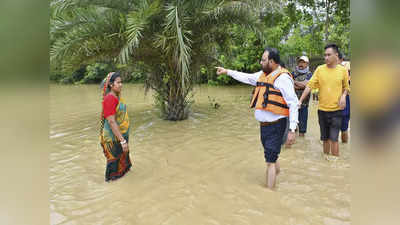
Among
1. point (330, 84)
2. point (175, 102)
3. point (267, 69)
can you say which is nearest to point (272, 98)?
point (267, 69)

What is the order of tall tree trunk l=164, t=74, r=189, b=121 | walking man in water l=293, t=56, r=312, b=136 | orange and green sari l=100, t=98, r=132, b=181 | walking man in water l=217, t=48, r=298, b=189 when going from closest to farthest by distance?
walking man in water l=217, t=48, r=298, b=189 → orange and green sari l=100, t=98, r=132, b=181 → walking man in water l=293, t=56, r=312, b=136 → tall tree trunk l=164, t=74, r=189, b=121

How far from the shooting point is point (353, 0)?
1.91 feet

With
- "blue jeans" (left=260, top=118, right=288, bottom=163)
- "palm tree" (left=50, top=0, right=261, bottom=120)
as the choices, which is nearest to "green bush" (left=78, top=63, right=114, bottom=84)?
"palm tree" (left=50, top=0, right=261, bottom=120)

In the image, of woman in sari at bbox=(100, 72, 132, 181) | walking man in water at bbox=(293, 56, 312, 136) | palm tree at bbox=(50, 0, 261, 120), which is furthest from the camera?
palm tree at bbox=(50, 0, 261, 120)

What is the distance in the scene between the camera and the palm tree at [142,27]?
5.95 meters

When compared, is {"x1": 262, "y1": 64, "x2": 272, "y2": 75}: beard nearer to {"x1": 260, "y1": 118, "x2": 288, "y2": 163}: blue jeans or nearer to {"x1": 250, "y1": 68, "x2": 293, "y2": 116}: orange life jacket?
{"x1": 250, "y1": 68, "x2": 293, "y2": 116}: orange life jacket

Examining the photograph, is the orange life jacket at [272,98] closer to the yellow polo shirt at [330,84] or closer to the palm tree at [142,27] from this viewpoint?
the yellow polo shirt at [330,84]

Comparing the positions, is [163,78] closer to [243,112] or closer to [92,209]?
[243,112]

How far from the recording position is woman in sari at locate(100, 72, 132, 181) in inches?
141

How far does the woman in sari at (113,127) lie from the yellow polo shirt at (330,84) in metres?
2.95

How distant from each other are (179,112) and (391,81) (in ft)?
23.9

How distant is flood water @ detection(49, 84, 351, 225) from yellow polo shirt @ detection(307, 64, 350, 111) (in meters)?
0.98

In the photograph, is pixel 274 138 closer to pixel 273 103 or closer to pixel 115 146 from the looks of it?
pixel 273 103

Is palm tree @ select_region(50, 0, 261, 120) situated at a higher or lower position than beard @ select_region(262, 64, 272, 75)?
higher
